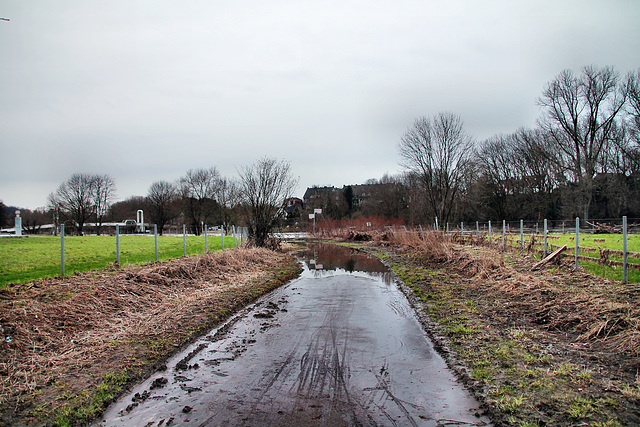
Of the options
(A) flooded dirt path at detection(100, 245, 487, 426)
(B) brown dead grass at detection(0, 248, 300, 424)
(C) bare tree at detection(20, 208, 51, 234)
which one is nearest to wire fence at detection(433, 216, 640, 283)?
(A) flooded dirt path at detection(100, 245, 487, 426)

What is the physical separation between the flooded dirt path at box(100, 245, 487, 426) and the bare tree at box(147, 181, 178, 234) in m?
74.8

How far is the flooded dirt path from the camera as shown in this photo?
12.5 feet

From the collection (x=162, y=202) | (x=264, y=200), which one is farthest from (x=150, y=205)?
(x=264, y=200)

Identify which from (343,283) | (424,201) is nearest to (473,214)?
(424,201)

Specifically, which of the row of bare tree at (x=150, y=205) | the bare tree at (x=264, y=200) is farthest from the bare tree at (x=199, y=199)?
the bare tree at (x=264, y=200)

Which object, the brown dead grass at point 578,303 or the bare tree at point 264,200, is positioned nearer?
the brown dead grass at point 578,303

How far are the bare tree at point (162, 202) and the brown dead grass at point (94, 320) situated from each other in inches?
2798

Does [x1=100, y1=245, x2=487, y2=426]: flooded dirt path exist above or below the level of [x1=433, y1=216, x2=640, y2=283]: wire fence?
below

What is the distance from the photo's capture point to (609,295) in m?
7.42

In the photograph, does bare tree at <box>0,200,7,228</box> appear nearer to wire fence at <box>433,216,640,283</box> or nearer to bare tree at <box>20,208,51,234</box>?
bare tree at <box>20,208,51,234</box>

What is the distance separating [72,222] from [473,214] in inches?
2437

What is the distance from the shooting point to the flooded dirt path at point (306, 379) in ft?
12.5

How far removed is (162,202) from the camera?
255 feet

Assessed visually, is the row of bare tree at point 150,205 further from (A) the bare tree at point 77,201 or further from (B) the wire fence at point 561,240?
(B) the wire fence at point 561,240
